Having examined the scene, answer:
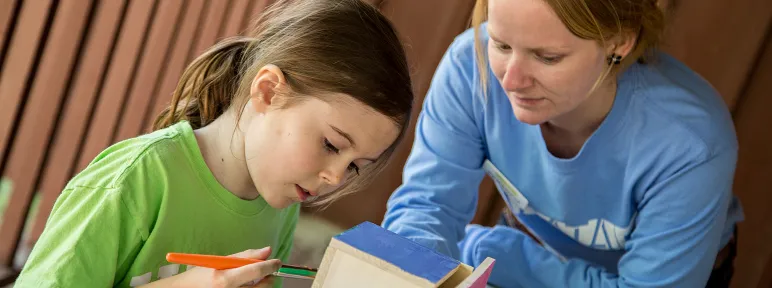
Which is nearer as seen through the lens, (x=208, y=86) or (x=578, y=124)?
(x=208, y=86)

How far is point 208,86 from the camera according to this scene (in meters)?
1.04

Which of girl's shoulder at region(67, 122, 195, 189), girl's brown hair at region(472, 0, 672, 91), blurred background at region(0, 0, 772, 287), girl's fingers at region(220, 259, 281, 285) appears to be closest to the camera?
girl's fingers at region(220, 259, 281, 285)

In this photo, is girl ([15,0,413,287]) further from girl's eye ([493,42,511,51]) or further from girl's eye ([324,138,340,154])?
girl's eye ([493,42,511,51])

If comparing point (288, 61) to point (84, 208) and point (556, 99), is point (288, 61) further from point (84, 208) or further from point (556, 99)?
point (556, 99)

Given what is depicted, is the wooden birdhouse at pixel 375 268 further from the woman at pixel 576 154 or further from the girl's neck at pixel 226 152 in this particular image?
the woman at pixel 576 154

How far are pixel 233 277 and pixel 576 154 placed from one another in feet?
2.14

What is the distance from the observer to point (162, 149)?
937 mm

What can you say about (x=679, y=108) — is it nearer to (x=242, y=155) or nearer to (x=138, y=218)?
(x=242, y=155)

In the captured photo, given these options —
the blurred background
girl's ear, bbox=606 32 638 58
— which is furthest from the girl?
girl's ear, bbox=606 32 638 58

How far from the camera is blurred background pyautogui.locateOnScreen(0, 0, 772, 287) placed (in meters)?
1.35

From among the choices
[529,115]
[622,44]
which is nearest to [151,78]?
[529,115]

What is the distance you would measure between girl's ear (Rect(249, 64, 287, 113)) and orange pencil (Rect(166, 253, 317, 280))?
209 millimetres

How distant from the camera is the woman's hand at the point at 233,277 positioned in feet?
2.61

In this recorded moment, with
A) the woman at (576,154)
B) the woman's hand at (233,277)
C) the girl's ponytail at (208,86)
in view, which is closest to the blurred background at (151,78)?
the woman at (576,154)
